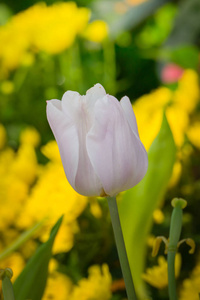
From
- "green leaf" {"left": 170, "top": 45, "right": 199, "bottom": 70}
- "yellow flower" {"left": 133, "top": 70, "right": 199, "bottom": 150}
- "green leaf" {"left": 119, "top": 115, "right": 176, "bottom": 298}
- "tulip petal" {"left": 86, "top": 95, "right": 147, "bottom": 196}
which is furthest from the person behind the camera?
"green leaf" {"left": 170, "top": 45, "right": 199, "bottom": 70}

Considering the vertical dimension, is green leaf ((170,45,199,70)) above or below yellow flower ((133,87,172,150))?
above

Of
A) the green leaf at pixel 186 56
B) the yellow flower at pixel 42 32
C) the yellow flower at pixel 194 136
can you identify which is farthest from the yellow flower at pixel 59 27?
the yellow flower at pixel 194 136

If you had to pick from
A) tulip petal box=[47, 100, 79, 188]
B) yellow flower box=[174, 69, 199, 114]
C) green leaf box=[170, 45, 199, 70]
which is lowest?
tulip petal box=[47, 100, 79, 188]

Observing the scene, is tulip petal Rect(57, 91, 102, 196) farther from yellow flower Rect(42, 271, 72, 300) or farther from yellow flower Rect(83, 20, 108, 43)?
yellow flower Rect(83, 20, 108, 43)

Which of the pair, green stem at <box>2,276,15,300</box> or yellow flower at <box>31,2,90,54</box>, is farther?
yellow flower at <box>31,2,90,54</box>

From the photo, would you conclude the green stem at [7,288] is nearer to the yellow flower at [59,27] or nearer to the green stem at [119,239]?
the green stem at [119,239]

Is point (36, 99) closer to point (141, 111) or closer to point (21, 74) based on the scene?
point (21, 74)

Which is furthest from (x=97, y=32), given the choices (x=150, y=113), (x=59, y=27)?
(x=150, y=113)

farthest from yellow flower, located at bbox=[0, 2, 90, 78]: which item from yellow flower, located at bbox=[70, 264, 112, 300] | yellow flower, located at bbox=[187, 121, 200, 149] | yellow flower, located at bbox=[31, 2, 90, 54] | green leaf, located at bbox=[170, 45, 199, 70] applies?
yellow flower, located at bbox=[70, 264, 112, 300]
